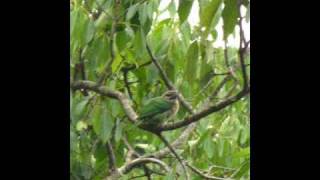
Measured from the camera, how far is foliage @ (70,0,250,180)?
103 centimetres

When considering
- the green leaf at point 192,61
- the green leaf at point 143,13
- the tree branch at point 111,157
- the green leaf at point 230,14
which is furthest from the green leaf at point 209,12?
A: the tree branch at point 111,157

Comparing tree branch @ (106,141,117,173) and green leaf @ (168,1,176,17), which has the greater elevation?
green leaf @ (168,1,176,17)

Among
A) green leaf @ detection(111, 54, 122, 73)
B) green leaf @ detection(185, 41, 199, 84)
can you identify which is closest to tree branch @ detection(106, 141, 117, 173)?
green leaf @ detection(111, 54, 122, 73)

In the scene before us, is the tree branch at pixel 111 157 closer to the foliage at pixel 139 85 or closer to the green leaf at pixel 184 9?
the foliage at pixel 139 85

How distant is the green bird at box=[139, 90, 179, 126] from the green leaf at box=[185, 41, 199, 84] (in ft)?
0.47

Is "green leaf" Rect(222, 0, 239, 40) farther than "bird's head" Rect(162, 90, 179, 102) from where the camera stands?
No

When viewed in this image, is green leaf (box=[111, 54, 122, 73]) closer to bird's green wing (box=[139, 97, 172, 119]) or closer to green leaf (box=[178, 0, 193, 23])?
bird's green wing (box=[139, 97, 172, 119])

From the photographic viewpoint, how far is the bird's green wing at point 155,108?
3.59 ft

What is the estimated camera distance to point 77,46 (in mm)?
1135

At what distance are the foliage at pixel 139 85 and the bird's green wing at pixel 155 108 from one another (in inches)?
0.9

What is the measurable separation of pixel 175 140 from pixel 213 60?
0.76 ft

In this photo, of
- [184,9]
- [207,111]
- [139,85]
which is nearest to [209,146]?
[207,111]
